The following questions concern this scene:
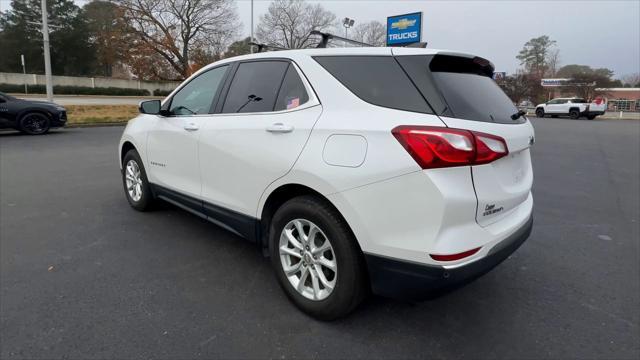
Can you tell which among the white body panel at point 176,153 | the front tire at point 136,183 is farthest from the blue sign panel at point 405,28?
the white body panel at point 176,153

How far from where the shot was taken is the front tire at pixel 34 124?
12.3 meters

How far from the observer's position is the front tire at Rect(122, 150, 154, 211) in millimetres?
4496

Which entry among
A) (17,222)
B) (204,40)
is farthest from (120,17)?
(17,222)

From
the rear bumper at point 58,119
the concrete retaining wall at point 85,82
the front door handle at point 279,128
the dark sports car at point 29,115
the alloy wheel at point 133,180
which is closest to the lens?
the front door handle at point 279,128

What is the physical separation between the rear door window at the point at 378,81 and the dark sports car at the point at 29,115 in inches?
525

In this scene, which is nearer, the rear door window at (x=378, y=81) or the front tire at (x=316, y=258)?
the rear door window at (x=378, y=81)

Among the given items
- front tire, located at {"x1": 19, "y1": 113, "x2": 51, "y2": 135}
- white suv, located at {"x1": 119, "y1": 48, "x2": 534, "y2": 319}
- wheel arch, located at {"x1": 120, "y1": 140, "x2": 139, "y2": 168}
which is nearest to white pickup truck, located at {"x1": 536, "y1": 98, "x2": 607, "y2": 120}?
white suv, located at {"x1": 119, "y1": 48, "x2": 534, "y2": 319}

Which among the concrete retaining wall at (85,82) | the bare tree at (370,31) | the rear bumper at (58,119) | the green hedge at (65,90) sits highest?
the bare tree at (370,31)

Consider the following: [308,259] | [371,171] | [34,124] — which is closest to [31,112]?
[34,124]

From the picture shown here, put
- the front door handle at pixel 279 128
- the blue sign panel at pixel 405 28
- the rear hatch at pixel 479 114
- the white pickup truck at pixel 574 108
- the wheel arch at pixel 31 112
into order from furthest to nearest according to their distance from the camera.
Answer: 1. the white pickup truck at pixel 574 108
2. the blue sign panel at pixel 405 28
3. the wheel arch at pixel 31 112
4. the front door handle at pixel 279 128
5. the rear hatch at pixel 479 114

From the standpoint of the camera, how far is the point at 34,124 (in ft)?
41.3

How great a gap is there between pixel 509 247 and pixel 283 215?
56.1 inches

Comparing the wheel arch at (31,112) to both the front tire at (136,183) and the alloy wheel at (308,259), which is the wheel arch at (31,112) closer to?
the front tire at (136,183)

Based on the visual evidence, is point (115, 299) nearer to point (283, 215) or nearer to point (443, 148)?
point (283, 215)
